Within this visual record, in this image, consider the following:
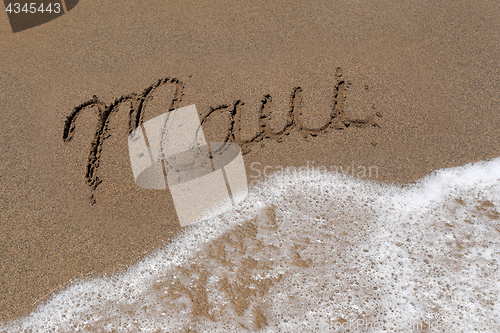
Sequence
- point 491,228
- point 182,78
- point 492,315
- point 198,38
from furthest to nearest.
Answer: point 198,38 < point 182,78 < point 491,228 < point 492,315

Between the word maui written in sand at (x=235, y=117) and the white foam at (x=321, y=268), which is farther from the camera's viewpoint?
the word maui written in sand at (x=235, y=117)

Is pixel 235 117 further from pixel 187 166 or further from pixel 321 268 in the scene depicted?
pixel 321 268

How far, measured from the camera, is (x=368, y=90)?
2.45 meters

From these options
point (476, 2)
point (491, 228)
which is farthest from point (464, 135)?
point (476, 2)

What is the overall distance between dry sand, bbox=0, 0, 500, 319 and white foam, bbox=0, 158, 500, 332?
0.45 feet

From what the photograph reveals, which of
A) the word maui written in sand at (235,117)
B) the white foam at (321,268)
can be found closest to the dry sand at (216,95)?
the word maui written in sand at (235,117)

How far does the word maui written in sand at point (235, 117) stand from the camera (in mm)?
2324

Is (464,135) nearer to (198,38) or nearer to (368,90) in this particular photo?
(368,90)

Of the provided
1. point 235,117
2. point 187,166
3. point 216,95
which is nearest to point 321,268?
point 187,166

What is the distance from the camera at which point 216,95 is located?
2.47m

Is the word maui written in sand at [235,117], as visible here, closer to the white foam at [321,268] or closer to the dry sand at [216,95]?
the dry sand at [216,95]

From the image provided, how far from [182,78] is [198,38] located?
42 cm

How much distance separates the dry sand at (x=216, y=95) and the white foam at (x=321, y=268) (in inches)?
5.4

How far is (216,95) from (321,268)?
141cm
